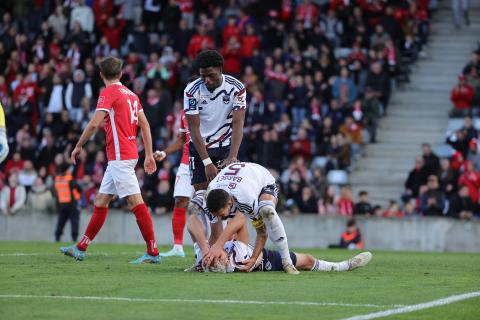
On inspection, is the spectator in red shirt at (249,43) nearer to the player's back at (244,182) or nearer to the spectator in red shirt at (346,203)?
the spectator in red shirt at (346,203)

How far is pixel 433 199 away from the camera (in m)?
25.6

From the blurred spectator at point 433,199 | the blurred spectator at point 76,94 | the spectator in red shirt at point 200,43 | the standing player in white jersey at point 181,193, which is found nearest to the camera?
the standing player in white jersey at point 181,193

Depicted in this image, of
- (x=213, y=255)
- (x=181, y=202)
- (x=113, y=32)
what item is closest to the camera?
(x=213, y=255)

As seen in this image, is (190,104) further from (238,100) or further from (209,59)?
(209,59)

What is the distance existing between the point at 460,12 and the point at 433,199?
9.42m

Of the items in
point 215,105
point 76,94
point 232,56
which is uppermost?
point 232,56

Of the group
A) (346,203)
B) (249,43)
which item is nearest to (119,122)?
(346,203)

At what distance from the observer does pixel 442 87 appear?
3184 centimetres

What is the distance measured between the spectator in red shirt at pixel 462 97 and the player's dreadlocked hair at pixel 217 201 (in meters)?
17.8

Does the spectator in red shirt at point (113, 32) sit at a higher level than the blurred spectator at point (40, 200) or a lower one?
higher

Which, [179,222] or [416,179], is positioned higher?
[416,179]

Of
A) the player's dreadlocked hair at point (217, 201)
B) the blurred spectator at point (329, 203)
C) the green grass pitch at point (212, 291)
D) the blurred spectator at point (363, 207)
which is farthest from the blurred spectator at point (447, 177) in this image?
the player's dreadlocked hair at point (217, 201)

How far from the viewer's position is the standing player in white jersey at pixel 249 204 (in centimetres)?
1238

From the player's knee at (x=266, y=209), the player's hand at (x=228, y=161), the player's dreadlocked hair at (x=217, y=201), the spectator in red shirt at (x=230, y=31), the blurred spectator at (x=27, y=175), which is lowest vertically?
the blurred spectator at (x=27, y=175)
